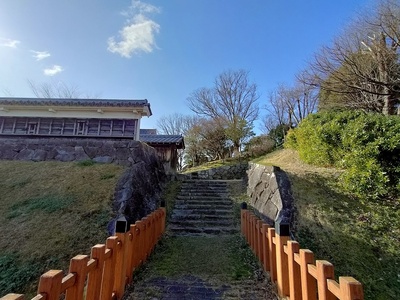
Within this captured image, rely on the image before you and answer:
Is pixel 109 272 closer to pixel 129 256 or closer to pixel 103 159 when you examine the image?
pixel 129 256

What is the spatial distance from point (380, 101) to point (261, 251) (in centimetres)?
918

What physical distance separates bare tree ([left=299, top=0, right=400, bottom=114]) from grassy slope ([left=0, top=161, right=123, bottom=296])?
29.5ft

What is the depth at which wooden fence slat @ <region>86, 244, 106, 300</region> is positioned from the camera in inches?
84.8

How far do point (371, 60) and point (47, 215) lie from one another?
37.6 feet

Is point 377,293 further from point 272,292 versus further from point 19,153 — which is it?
point 19,153

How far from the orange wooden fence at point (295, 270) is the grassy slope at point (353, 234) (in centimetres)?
100

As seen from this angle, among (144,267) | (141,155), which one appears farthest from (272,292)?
(141,155)

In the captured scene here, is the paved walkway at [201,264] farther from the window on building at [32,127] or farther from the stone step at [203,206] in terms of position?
the window on building at [32,127]

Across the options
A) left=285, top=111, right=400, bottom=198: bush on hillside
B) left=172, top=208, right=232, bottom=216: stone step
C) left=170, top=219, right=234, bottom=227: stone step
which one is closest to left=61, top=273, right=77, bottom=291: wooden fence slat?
left=170, top=219, right=234, bottom=227: stone step

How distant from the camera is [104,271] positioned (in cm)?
247

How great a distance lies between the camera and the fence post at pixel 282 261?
2.69 m

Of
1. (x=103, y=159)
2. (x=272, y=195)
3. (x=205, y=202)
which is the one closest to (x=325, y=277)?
(x=272, y=195)

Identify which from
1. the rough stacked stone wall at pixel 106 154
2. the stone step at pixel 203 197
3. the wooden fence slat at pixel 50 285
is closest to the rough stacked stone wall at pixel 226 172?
the rough stacked stone wall at pixel 106 154

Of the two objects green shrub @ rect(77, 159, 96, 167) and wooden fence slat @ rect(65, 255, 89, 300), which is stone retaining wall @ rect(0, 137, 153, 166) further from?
wooden fence slat @ rect(65, 255, 89, 300)
